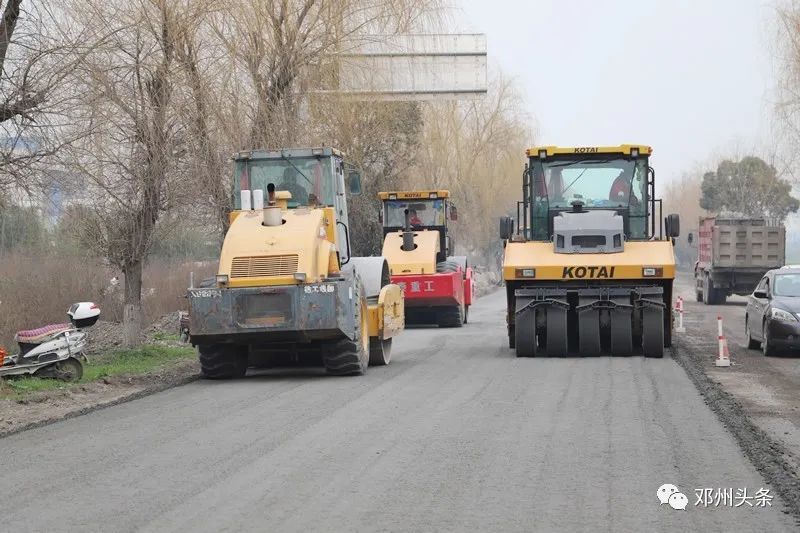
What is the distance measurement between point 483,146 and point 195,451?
55866 millimetres

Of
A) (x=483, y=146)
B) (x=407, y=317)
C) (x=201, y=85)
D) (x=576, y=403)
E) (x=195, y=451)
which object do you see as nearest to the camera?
(x=195, y=451)

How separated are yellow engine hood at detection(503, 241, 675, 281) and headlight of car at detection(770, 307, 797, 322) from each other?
2.12m

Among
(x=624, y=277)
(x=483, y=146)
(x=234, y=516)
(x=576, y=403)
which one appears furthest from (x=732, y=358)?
(x=483, y=146)

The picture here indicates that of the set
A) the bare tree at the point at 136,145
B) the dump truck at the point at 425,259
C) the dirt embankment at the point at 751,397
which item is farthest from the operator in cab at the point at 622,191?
the dump truck at the point at 425,259

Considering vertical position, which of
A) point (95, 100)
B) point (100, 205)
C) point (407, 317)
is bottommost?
point (407, 317)

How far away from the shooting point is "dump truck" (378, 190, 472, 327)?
29578mm

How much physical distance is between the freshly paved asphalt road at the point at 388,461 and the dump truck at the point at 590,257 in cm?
344

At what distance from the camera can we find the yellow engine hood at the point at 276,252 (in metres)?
16.5

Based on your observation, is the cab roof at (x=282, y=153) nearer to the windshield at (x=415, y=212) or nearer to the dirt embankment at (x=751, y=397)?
the dirt embankment at (x=751, y=397)

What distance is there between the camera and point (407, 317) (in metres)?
30.8

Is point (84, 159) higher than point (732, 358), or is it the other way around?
point (84, 159)

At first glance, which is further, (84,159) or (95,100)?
(84,159)

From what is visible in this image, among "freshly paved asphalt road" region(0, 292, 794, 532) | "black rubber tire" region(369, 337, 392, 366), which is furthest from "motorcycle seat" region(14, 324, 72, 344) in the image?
"black rubber tire" region(369, 337, 392, 366)

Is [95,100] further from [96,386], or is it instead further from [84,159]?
[96,386]
